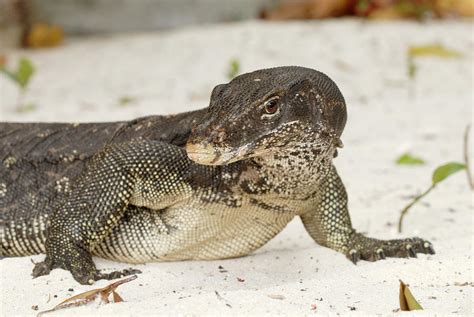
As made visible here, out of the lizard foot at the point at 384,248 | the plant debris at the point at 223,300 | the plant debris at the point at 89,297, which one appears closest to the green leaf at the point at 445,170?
the lizard foot at the point at 384,248

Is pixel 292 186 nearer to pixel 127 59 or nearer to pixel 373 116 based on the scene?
pixel 373 116

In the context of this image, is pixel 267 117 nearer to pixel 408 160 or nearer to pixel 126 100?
pixel 408 160

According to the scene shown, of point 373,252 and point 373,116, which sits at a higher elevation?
point 373,116

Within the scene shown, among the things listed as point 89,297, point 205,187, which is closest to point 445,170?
point 205,187

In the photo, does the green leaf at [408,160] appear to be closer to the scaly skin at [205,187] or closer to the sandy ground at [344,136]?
the sandy ground at [344,136]

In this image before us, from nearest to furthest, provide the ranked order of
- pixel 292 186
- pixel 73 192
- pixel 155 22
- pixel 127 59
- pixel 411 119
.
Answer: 1. pixel 292 186
2. pixel 73 192
3. pixel 411 119
4. pixel 127 59
5. pixel 155 22

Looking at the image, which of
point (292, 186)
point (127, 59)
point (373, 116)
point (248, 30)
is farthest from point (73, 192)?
point (248, 30)

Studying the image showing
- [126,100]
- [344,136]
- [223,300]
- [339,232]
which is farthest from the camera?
[126,100]
